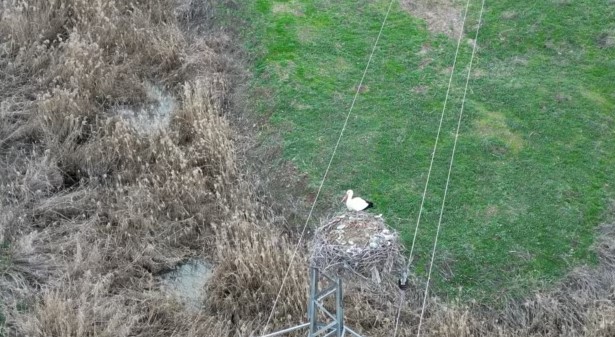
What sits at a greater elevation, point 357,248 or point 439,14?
point 439,14

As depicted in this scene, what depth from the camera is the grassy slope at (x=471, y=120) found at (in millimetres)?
5902

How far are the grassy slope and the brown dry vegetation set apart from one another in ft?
1.27

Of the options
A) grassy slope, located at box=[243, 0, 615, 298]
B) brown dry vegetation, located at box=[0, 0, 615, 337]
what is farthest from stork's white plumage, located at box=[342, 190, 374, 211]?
brown dry vegetation, located at box=[0, 0, 615, 337]

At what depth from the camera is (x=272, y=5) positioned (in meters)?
8.78

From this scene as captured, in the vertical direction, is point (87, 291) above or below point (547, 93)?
below

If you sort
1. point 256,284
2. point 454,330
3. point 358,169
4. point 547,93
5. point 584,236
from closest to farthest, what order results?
point 454,330 < point 256,284 < point 584,236 < point 358,169 < point 547,93

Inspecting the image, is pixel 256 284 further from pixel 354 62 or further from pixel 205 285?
pixel 354 62

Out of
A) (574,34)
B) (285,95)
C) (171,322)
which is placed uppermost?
(574,34)

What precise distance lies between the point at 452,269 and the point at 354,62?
118 inches

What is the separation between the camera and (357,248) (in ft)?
18.5

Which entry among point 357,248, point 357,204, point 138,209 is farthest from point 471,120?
point 138,209

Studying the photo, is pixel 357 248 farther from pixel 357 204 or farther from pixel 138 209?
pixel 138 209

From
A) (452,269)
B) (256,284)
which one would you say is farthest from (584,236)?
(256,284)

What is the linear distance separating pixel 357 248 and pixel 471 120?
2.16m
